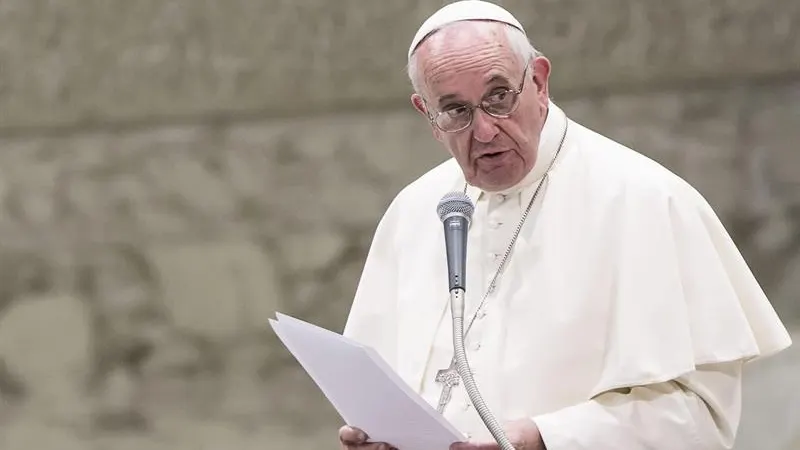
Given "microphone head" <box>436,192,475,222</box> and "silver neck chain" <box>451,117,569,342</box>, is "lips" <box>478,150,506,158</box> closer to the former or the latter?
"silver neck chain" <box>451,117,569,342</box>

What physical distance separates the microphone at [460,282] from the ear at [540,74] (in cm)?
55

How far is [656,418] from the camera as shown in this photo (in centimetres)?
225

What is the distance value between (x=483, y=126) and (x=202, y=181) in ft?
7.03

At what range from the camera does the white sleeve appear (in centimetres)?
224

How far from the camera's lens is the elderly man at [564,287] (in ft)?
7.54

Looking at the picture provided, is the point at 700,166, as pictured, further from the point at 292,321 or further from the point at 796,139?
the point at 292,321

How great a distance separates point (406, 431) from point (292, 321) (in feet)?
1.00

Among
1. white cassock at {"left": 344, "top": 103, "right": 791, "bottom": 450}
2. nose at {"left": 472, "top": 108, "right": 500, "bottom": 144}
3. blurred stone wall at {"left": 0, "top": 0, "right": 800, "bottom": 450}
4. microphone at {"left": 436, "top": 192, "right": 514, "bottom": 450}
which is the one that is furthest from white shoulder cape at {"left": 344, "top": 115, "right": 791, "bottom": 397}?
blurred stone wall at {"left": 0, "top": 0, "right": 800, "bottom": 450}

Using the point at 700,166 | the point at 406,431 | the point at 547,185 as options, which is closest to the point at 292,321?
the point at 406,431

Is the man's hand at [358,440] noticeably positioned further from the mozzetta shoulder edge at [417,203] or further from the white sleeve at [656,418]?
the mozzetta shoulder edge at [417,203]

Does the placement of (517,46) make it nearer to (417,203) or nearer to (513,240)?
(513,240)

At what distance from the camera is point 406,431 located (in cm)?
217

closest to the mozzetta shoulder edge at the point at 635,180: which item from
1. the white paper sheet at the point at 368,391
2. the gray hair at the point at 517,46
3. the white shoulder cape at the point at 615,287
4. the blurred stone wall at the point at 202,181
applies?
the white shoulder cape at the point at 615,287

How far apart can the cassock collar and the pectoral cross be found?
1.56ft
